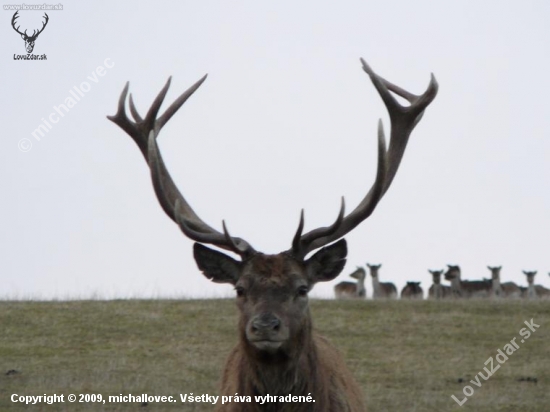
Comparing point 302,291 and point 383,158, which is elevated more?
point 383,158

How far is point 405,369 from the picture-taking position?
1662 cm

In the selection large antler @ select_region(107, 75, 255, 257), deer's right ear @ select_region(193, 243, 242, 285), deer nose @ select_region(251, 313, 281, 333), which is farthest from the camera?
large antler @ select_region(107, 75, 255, 257)

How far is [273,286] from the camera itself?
7457 millimetres

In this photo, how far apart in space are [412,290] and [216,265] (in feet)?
85.2

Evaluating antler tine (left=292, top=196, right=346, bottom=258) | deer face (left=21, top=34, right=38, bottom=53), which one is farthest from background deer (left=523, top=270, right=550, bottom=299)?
antler tine (left=292, top=196, right=346, bottom=258)

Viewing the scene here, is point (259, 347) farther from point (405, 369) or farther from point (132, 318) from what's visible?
point (132, 318)

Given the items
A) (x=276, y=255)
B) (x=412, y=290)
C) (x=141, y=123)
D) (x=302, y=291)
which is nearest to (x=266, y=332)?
(x=302, y=291)

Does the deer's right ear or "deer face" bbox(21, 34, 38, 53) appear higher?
"deer face" bbox(21, 34, 38, 53)

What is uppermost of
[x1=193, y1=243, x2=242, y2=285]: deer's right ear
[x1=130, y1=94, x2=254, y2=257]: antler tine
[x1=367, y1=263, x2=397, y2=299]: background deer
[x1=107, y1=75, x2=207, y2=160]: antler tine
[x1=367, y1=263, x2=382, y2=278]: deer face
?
[x1=367, y1=263, x2=382, y2=278]: deer face

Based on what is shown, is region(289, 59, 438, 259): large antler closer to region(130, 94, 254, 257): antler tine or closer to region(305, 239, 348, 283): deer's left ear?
region(305, 239, 348, 283): deer's left ear

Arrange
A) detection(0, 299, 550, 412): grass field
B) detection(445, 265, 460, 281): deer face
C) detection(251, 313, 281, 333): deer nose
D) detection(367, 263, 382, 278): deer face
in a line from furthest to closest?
detection(367, 263, 382, 278): deer face < detection(445, 265, 460, 281): deer face < detection(0, 299, 550, 412): grass field < detection(251, 313, 281, 333): deer nose

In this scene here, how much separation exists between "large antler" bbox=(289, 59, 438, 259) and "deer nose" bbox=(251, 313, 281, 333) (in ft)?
2.41

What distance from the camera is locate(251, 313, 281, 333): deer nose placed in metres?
7.17

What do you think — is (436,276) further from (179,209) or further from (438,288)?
(179,209)
